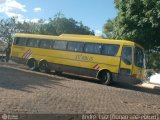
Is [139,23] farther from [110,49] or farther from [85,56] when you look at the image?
[85,56]

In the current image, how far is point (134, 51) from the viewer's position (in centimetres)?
2244

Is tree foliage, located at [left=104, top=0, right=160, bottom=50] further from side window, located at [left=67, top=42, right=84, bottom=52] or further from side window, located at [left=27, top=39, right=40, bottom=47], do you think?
side window, located at [left=27, top=39, right=40, bottom=47]

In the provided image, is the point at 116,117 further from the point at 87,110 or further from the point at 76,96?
the point at 76,96

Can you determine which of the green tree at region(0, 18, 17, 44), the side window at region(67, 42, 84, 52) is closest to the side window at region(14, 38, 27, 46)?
the side window at region(67, 42, 84, 52)

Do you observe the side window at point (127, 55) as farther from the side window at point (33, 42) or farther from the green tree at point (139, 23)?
the side window at point (33, 42)

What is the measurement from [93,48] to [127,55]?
105 inches

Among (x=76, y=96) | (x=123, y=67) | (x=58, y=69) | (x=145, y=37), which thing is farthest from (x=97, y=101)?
(x=145, y=37)

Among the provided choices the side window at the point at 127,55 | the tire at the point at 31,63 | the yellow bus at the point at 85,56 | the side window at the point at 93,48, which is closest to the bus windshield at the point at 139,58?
the yellow bus at the point at 85,56

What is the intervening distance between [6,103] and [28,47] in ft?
56.5

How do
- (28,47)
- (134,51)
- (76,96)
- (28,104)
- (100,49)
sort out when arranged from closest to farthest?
(28,104), (76,96), (134,51), (100,49), (28,47)

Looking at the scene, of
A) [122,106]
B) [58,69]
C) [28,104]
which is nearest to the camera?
[28,104]

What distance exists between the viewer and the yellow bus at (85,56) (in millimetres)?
22609

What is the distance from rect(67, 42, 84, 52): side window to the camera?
25.0 m

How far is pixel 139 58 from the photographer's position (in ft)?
75.9
